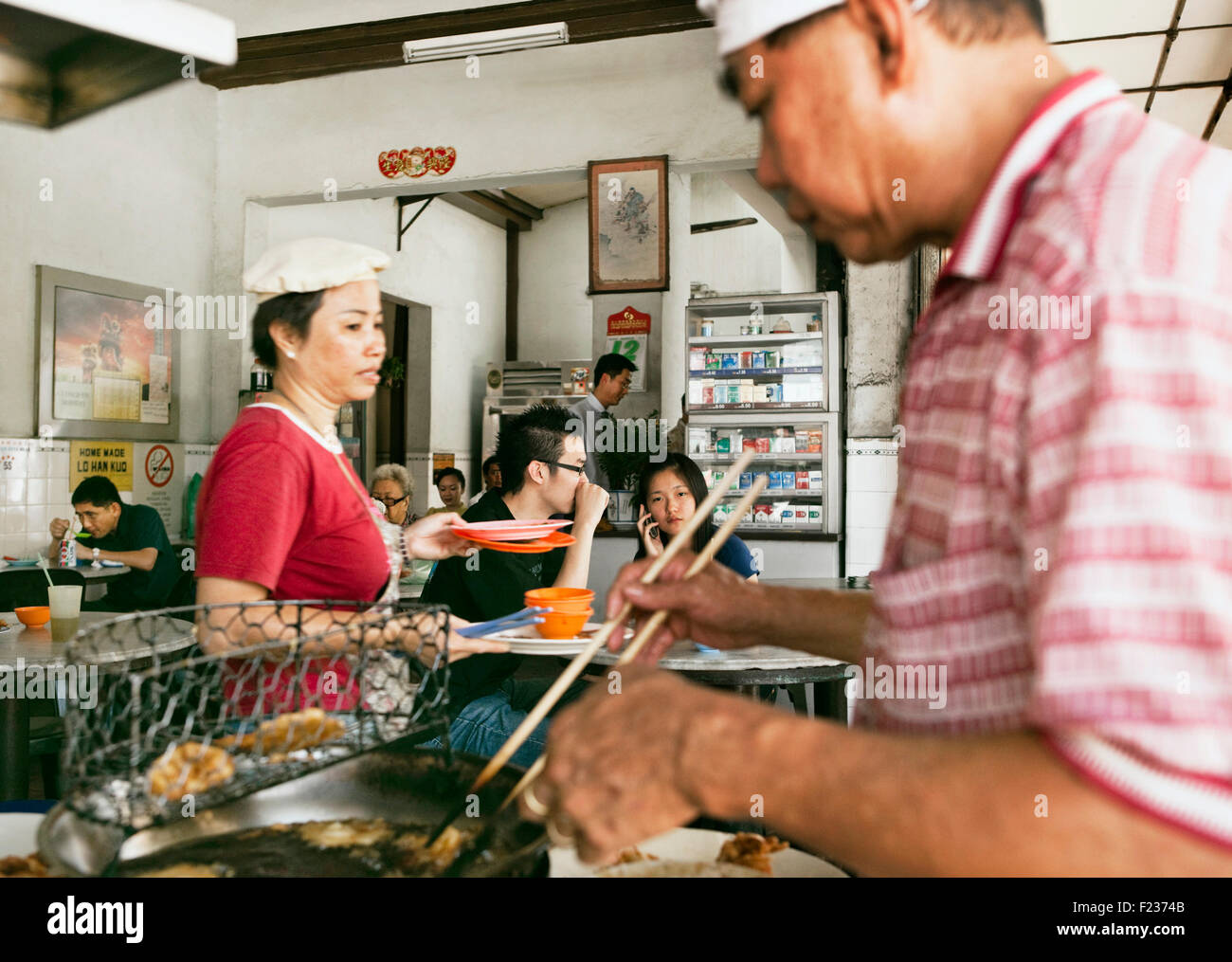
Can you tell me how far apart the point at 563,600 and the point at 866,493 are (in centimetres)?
442

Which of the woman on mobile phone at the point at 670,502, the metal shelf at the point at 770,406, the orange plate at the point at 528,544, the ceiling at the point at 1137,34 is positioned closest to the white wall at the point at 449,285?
the ceiling at the point at 1137,34

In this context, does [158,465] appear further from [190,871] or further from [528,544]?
[190,871]

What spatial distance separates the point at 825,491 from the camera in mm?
6730

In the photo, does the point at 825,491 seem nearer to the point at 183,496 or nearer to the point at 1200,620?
the point at 183,496

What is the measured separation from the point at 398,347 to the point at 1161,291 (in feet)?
36.6

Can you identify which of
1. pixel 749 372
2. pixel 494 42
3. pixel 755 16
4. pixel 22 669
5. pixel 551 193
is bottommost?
pixel 22 669

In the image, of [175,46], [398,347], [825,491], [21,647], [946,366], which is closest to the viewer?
[946,366]

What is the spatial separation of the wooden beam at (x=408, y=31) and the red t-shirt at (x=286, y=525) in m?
5.33

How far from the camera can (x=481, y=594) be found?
325 centimetres

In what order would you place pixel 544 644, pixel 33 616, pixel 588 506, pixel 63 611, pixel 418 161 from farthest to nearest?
pixel 418 161
pixel 588 506
pixel 33 616
pixel 63 611
pixel 544 644

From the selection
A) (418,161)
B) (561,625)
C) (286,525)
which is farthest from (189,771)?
(418,161)

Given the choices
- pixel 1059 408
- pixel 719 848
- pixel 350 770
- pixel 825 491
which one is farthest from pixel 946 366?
pixel 825 491

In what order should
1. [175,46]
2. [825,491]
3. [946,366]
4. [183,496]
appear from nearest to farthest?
1. [946,366]
2. [175,46]
3. [825,491]
4. [183,496]

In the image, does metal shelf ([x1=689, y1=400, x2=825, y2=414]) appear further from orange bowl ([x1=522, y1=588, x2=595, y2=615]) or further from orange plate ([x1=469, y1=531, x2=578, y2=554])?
orange bowl ([x1=522, y1=588, x2=595, y2=615])
